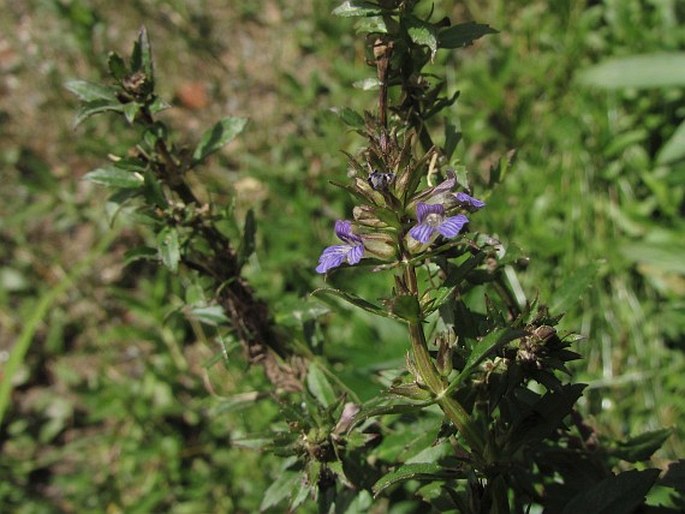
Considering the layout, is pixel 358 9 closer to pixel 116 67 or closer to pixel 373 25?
pixel 373 25

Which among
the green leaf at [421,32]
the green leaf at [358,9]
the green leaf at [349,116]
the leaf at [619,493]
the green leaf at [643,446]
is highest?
the green leaf at [358,9]

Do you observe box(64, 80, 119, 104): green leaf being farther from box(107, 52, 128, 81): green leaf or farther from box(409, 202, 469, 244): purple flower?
box(409, 202, 469, 244): purple flower

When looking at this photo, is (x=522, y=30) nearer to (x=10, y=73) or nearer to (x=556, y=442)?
(x=556, y=442)

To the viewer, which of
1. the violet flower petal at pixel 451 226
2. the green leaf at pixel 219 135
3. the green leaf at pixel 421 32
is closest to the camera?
the violet flower petal at pixel 451 226

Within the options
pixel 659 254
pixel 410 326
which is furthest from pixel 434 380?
pixel 659 254

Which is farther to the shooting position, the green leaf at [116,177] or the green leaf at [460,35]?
the green leaf at [116,177]

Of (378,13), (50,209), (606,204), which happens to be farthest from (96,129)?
(378,13)

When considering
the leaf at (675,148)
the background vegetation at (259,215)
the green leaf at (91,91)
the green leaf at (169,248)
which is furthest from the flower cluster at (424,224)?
the leaf at (675,148)

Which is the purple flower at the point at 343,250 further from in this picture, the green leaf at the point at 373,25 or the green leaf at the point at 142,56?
the green leaf at the point at 142,56
